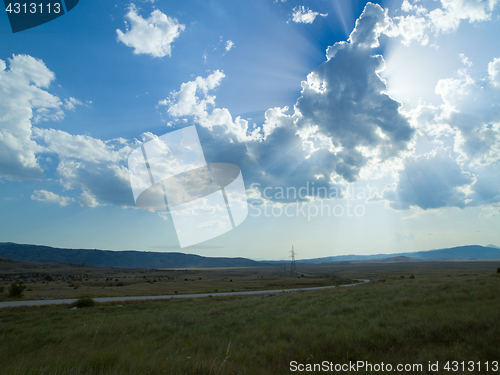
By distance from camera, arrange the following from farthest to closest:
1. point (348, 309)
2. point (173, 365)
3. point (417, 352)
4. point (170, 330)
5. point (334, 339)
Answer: point (348, 309), point (170, 330), point (334, 339), point (417, 352), point (173, 365)

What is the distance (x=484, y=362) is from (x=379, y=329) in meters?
2.61

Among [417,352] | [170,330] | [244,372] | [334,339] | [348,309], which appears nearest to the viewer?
[244,372]

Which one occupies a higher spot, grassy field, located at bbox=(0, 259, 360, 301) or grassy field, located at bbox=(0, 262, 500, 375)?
grassy field, located at bbox=(0, 262, 500, 375)

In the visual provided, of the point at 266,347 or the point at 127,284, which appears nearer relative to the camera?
the point at 266,347

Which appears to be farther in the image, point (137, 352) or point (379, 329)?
point (379, 329)

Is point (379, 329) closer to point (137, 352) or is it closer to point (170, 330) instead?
point (137, 352)

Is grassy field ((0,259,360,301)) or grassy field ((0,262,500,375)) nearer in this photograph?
grassy field ((0,262,500,375))

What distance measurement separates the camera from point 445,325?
286 inches

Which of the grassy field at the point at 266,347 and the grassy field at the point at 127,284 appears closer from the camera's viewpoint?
the grassy field at the point at 266,347

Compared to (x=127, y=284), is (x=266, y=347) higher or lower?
higher

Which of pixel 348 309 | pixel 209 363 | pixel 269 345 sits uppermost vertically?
pixel 209 363

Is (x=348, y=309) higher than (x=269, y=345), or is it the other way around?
(x=269, y=345)

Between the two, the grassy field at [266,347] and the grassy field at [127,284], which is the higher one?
the grassy field at [266,347]

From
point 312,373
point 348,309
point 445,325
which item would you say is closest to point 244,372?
Result: point 312,373
